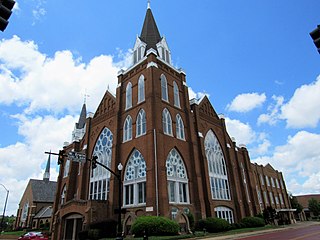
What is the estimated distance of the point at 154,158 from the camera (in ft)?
81.3

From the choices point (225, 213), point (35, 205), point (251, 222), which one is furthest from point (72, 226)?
point (35, 205)

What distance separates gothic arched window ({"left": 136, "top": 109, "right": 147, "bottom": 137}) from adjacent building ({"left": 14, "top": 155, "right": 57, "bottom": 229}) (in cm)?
3859

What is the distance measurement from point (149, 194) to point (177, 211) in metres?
3.50

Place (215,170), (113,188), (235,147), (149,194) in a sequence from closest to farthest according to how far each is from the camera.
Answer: (149,194), (113,188), (215,170), (235,147)

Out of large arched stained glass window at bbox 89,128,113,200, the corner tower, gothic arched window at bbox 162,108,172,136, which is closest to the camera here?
the corner tower

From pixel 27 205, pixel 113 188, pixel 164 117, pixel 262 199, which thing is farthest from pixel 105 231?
pixel 27 205

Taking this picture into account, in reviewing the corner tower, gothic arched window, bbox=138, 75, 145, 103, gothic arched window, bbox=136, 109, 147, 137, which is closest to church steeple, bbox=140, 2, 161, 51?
the corner tower

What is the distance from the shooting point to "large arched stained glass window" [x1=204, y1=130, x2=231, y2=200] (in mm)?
32219

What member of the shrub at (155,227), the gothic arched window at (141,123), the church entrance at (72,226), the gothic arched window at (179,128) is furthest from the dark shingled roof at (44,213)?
the shrub at (155,227)

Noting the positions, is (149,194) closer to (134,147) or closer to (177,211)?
(177,211)

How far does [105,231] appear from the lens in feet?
78.3

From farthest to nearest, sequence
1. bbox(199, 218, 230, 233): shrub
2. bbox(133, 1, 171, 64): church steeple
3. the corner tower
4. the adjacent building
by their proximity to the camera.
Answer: the adjacent building → bbox(133, 1, 171, 64): church steeple → the corner tower → bbox(199, 218, 230, 233): shrub

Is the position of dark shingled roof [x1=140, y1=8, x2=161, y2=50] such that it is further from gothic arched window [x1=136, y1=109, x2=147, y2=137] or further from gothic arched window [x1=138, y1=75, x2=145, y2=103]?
gothic arched window [x1=136, y1=109, x2=147, y2=137]

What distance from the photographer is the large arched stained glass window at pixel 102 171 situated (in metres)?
31.1
